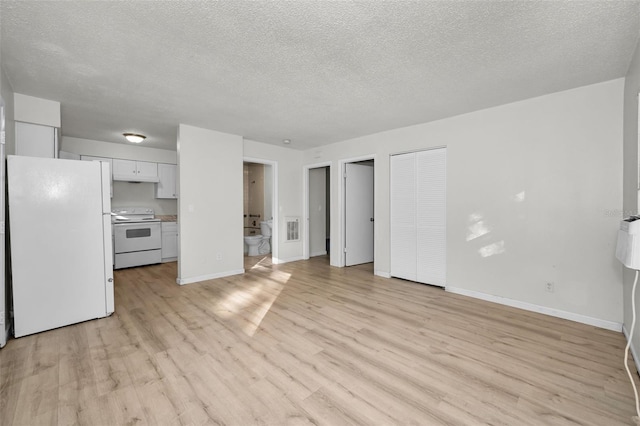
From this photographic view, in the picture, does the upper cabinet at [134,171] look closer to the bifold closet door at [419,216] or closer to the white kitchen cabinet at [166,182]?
the white kitchen cabinet at [166,182]

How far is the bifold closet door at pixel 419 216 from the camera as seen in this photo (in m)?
4.05

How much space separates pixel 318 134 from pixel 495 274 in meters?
3.34

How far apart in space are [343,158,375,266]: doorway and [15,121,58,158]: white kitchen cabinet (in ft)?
13.8

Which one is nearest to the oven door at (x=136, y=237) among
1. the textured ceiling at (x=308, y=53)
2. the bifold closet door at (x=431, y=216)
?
the textured ceiling at (x=308, y=53)

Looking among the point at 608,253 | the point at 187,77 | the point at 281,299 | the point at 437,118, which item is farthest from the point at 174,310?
the point at 608,253

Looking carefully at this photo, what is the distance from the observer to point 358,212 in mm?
5711

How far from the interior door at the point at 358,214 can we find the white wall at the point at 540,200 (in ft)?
5.57

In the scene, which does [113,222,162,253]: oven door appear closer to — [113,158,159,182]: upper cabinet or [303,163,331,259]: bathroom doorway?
[113,158,159,182]: upper cabinet

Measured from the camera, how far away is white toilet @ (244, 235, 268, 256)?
22.3 feet

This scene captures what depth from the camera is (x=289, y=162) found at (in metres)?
6.04

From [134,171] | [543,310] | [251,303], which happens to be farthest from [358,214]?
[134,171]

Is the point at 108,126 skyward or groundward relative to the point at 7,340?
skyward

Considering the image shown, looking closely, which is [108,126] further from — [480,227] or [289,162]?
[480,227]

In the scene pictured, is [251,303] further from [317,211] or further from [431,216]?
[317,211]
